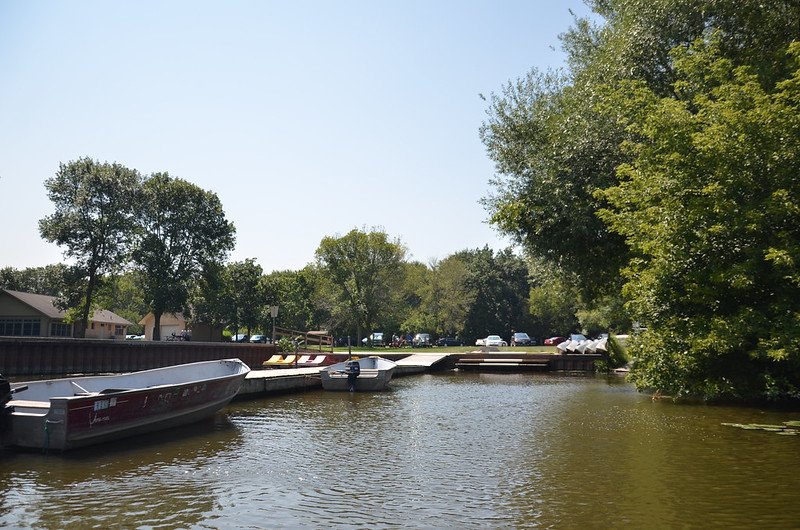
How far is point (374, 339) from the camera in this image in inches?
3332

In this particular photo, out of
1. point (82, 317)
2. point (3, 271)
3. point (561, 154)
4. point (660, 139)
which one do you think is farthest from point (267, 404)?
point (3, 271)

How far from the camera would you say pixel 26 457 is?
12633mm

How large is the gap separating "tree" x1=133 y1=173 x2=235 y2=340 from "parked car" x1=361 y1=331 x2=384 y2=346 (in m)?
20.7

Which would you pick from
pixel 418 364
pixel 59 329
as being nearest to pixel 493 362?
pixel 418 364

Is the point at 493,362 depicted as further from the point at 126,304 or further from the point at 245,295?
the point at 126,304

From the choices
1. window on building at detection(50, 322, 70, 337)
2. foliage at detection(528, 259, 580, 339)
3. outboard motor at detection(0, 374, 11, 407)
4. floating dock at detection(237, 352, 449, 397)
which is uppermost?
foliage at detection(528, 259, 580, 339)

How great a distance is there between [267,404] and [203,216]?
43076mm

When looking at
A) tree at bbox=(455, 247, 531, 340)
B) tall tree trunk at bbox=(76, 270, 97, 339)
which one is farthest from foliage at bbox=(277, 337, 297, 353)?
tree at bbox=(455, 247, 531, 340)

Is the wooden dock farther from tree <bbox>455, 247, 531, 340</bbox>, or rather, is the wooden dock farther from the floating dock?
tree <bbox>455, 247, 531, 340</bbox>

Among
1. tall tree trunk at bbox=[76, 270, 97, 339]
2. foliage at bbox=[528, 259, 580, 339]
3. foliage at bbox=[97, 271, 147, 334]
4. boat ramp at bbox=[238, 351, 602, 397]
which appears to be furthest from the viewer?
foliage at bbox=[97, 271, 147, 334]

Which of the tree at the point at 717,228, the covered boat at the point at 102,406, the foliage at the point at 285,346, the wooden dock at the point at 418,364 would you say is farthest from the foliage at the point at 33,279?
the tree at the point at 717,228

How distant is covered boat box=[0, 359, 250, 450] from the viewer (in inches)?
503

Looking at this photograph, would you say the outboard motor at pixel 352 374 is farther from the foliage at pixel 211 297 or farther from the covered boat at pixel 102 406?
the foliage at pixel 211 297

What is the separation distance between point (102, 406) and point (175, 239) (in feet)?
164
